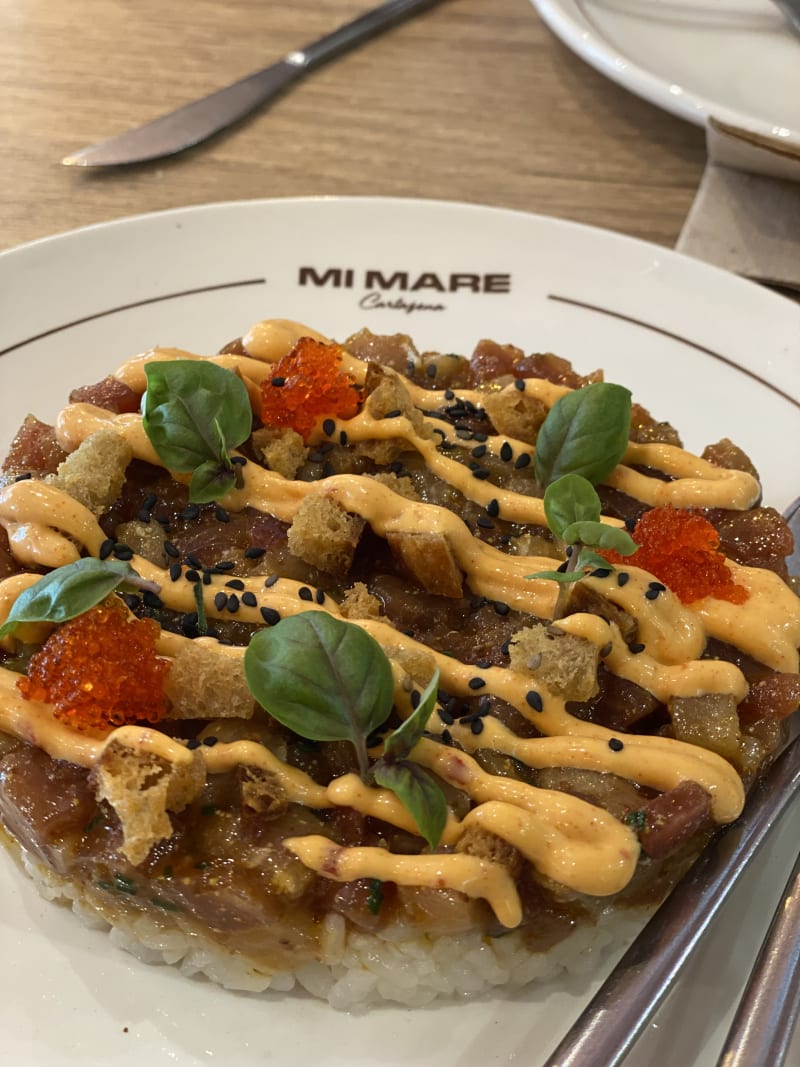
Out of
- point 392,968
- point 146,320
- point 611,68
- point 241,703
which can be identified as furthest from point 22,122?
point 392,968

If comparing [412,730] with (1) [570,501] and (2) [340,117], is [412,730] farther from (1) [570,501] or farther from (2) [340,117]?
(2) [340,117]

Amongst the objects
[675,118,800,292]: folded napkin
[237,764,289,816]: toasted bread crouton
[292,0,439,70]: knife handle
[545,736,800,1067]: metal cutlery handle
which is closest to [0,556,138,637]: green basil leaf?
[237,764,289,816]: toasted bread crouton

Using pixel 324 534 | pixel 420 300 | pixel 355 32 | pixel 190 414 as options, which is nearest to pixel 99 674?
pixel 324 534

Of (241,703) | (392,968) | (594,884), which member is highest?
(241,703)

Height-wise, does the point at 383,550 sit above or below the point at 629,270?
below

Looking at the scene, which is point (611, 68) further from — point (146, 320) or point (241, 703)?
point (241, 703)

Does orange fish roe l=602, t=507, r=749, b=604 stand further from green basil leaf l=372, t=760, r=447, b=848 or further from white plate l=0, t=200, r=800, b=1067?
white plate l=0, t=200, r=800, b=1067
